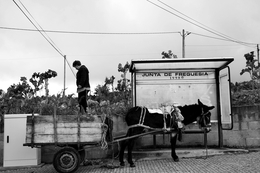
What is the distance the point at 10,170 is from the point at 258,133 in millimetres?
8557

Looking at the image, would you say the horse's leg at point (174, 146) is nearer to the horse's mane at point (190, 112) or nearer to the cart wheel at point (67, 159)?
the horse's mane at point (190, 112)

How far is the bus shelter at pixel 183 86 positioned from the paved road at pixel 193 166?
1713 millimetres

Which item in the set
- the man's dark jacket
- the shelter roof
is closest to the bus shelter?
the shelter roof

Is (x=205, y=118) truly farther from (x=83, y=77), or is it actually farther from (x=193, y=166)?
(x=83, y=77)

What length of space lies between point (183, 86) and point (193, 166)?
12.0ft

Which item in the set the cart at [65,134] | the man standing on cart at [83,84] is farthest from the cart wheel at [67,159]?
the man standing on cart at [83,84]

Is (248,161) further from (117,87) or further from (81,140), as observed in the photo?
(117,87)

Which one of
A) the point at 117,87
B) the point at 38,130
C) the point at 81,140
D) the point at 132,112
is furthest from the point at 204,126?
the point at 117,87

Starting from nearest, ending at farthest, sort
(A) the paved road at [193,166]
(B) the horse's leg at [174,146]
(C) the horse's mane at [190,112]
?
1. (A) the paved road at [193,166]
2. (B) the horse's leg at [174,146]
3. (C) the horse's mane at [190,112]

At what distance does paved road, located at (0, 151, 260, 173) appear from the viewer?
7.76 meters

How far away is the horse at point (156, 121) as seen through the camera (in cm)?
862

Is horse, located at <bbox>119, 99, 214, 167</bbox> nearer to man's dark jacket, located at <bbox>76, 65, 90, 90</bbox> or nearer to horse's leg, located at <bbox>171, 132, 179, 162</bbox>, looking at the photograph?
horse's leg, located at <bbox>171, 132, 179, 162</bbox>

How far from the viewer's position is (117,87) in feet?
54.4

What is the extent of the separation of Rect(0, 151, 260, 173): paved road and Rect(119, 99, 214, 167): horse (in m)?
0.44
